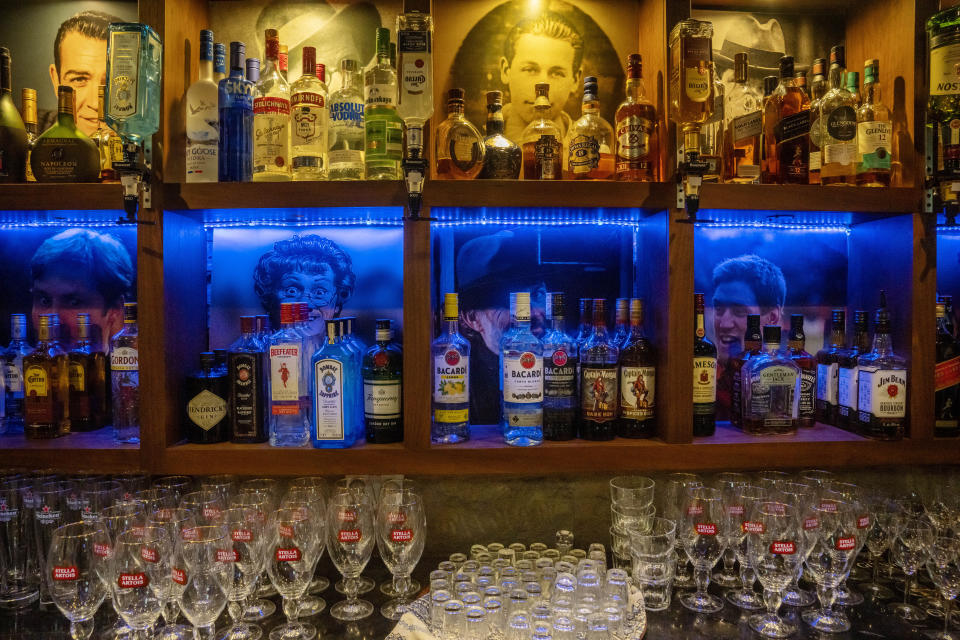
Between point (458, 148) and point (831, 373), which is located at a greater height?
point (458, 148)

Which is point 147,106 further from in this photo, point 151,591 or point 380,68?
point 151,591

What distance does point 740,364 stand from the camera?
1.85 m

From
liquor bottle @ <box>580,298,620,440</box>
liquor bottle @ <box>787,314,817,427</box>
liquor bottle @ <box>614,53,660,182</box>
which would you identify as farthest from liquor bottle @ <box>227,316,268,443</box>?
liquor bottle @ <box>787,314,817,427</box>

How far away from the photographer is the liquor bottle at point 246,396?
162 cm

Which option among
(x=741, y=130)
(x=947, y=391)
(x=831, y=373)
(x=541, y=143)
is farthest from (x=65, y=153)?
(x=947, y=391)

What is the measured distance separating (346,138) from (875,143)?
1.38 metres

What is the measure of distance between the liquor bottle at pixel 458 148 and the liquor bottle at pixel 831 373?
3.66 feet

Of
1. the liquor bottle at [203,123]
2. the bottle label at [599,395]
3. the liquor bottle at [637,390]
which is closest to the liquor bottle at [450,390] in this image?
the bottle label at [599,395]

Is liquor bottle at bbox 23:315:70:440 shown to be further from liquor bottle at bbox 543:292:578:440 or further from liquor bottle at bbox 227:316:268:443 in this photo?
liquor bottle at bbox 543:292:578:440

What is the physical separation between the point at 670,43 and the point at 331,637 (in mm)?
1634

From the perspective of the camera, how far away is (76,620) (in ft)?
4.37

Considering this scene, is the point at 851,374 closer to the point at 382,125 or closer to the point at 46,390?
the point at 382,125

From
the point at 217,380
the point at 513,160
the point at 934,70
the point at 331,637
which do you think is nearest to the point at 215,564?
the point at 331,637

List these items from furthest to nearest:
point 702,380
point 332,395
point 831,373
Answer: point 831,373
point 702,380
point 332,395
